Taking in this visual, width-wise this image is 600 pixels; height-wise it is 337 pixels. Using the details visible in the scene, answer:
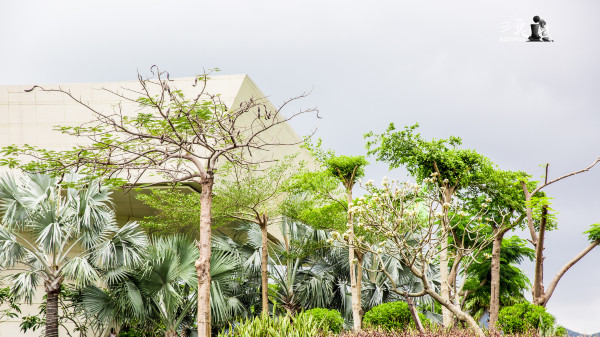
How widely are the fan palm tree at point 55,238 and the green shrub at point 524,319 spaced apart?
8.91 meters

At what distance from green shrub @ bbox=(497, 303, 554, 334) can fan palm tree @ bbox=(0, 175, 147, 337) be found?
29.2ft

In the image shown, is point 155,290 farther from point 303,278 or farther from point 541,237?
point 541,237

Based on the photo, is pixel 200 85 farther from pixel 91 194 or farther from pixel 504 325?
pixel 504 325

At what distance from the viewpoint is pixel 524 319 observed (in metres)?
14.2

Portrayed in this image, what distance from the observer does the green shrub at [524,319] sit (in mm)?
14078

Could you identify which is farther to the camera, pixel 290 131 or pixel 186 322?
pixel 290 131

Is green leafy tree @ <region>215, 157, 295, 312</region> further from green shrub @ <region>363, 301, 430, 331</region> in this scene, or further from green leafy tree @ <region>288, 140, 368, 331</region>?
green shrub @ <region>363, 301, 430, 331</region>

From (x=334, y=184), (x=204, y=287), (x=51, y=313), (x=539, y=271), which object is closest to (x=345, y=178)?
(x=334, y=184)

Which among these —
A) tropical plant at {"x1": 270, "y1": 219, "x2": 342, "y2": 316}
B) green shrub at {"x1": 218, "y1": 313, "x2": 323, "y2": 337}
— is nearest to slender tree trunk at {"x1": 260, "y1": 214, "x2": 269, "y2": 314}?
tropical plant at {"x1": 270, "y1": 219, "x2": 342, "y2": 316}

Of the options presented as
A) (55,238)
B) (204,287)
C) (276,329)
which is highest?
(55,238)

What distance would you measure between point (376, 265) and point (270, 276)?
3.51 meters

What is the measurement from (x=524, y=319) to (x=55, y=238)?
36.0 feet

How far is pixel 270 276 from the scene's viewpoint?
62.6 feet

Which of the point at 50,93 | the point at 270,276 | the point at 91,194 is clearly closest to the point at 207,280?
the point at 91,194
